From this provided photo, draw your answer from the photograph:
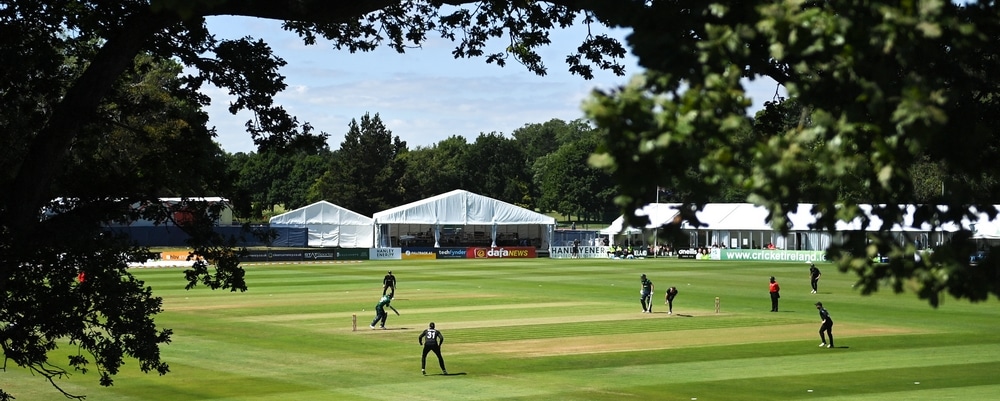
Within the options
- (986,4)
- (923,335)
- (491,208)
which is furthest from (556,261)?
Answer: (986,4)

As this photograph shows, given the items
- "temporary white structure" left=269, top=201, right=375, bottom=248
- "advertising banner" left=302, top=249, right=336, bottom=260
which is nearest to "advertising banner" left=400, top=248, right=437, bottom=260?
"advertising banner" left=302, top=249, right=336, bottom=260

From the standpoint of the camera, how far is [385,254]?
9875 cm

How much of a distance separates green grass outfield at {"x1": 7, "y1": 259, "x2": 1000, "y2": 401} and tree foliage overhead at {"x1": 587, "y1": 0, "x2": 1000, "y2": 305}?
19236mm

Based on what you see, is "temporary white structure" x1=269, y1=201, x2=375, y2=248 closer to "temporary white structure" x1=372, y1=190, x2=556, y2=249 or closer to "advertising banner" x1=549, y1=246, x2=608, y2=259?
"temporary white structure" x1=372, y1=190, x2=556, y2=249

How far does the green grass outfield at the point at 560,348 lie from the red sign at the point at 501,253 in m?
37.6

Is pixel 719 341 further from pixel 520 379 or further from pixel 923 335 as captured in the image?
pixel 520 379

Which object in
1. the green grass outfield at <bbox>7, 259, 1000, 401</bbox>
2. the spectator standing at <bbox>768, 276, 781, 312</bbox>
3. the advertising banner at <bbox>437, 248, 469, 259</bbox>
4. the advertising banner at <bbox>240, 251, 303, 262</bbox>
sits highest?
the advertising banner at <bbox>437, 248, 469, 259</bbox>

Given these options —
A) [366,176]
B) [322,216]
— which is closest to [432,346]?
[322,216]

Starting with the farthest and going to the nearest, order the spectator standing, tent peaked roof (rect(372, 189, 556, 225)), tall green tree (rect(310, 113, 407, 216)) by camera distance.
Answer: tall green tree (rect(310, 113, 407, 216)), tent peaked roof (rect(372, 189, 556, 225)), the spectator standing

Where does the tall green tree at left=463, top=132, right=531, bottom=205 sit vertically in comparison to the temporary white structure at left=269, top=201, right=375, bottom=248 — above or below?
above

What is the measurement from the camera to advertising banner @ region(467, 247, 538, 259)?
10094cm

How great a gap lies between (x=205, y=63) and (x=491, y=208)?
82.7m

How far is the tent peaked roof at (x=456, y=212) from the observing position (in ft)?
321

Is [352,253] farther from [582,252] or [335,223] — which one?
[582,252]
